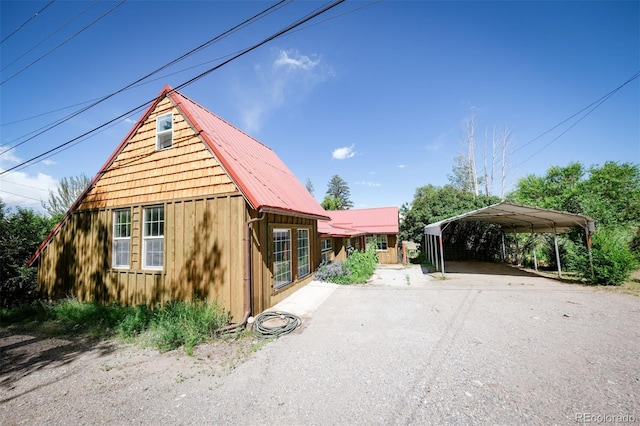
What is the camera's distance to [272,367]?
4.39 meters

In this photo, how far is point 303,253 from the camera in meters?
10.7

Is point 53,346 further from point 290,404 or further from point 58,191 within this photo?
point 58,191

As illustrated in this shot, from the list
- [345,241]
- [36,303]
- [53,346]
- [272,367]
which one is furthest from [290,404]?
[345,241]

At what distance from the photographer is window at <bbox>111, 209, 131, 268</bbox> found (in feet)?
26.8

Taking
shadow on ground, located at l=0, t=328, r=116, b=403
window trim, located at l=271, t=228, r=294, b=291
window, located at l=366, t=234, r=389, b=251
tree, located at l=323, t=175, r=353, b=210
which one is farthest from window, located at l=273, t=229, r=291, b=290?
tree, located at l=323, t=175, r=353, b=210

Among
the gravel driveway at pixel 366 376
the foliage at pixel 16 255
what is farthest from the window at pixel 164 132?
the foliage at pixel 16 255

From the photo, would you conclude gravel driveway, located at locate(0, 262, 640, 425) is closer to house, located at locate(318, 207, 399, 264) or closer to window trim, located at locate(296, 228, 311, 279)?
window trim, located at locate(296, 228, 311, 279)

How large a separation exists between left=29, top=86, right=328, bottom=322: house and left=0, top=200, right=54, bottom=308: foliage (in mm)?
790

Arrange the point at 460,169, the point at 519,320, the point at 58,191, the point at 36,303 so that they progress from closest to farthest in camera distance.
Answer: the point at 519,320, the point at 36,303, the point at 58,191, the point at 460,169

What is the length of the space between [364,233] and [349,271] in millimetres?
6797

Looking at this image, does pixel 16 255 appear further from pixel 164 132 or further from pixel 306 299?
pixel 306 299

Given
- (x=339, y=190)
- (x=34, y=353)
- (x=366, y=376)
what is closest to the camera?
(x=366, y=376)

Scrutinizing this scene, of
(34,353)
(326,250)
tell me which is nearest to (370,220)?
(326,250)

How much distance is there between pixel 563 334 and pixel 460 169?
35199 mm
